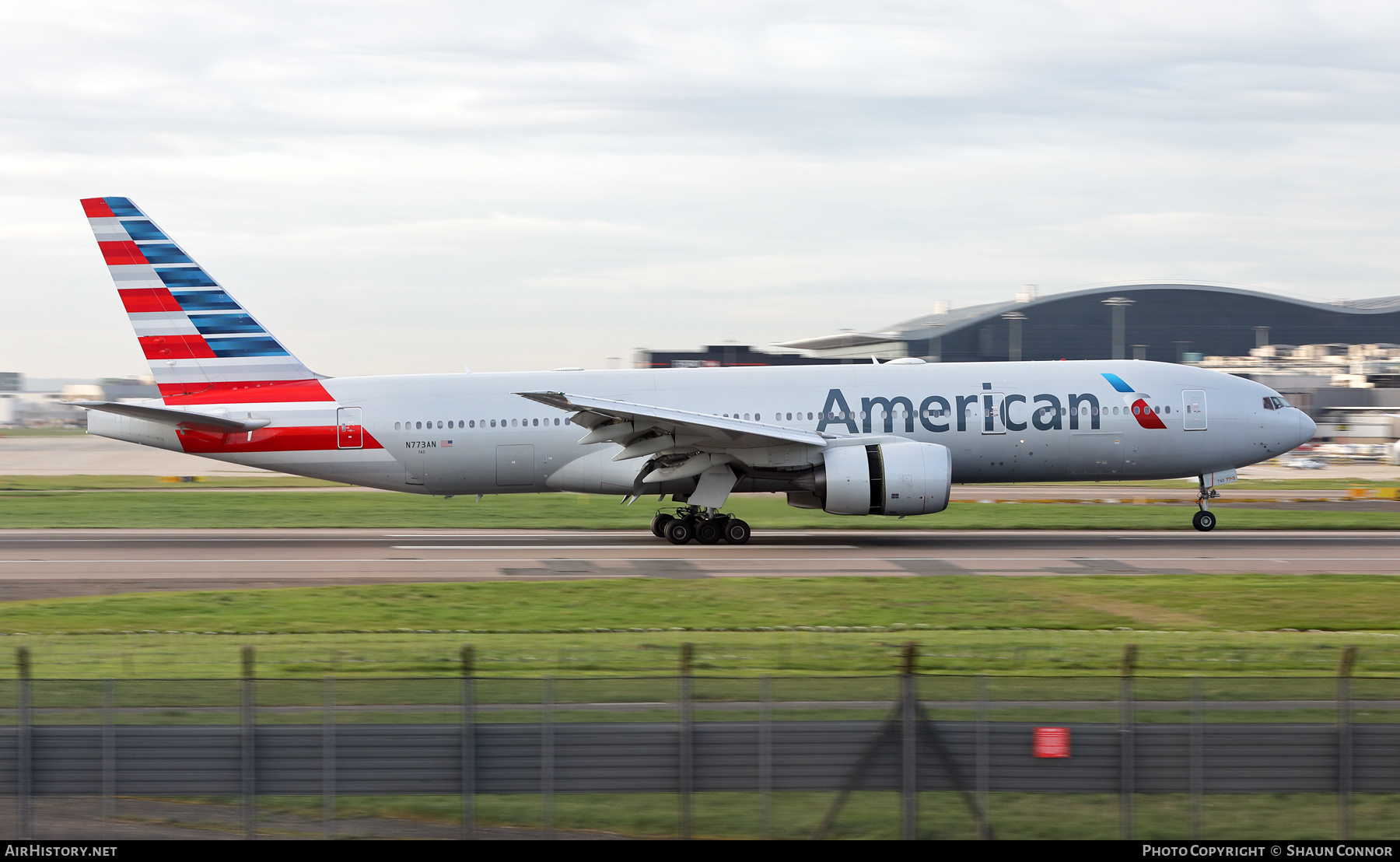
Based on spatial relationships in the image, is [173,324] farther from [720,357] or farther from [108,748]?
[720,357]

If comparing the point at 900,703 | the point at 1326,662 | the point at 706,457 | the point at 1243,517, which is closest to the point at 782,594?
the point at 706,457

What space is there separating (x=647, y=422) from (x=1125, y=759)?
1876cm

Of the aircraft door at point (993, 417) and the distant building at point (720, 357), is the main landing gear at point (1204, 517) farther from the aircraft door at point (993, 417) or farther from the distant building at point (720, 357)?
the distant building at point (720, 357)

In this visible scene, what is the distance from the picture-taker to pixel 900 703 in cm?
782

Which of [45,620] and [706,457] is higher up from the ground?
[706,457]

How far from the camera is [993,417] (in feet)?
89.8

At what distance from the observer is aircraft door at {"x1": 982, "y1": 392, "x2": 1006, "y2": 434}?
27344 mm

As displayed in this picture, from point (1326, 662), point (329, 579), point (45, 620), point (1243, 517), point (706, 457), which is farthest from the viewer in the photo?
point (1243, 517)

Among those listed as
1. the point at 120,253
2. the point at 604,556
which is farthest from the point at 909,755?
the point at 120,253

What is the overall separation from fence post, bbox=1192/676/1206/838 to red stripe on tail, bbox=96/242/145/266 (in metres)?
27.5

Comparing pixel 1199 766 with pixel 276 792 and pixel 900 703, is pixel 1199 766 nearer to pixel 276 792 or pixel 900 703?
pixel 900 703

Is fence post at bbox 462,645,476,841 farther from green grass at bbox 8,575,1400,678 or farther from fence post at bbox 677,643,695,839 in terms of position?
green grass at bbox 8,575,1400,678

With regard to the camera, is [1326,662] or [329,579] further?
[329,579]
